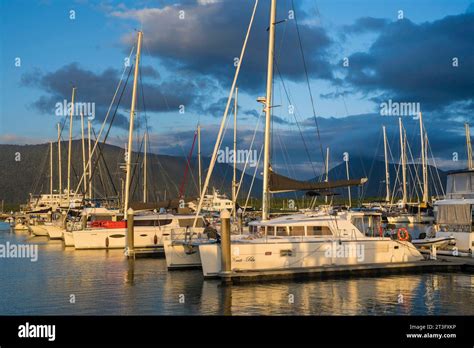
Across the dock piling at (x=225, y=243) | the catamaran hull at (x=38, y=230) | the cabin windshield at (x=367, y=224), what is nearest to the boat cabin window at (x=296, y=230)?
the cabin windshield at (x=367, y=224)

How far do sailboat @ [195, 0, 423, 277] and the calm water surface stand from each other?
3.82 ft

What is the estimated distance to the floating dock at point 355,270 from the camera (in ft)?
84.6

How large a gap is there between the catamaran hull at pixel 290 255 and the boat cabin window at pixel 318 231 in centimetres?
55

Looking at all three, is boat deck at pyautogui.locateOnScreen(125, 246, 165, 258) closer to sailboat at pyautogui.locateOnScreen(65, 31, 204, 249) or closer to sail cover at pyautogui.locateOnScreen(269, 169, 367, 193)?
sailboat at pyautogui.locateOnScreen(65, 31, 204, 249)

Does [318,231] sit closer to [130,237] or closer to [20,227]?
[130,237]

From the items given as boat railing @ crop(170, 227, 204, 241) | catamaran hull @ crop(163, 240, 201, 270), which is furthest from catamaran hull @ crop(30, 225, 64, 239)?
catamaran hull @ crop(163, 240, 201, 270)

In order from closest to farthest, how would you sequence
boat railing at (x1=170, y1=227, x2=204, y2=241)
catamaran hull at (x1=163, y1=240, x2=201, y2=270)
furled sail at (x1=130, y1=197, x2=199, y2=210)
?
catamaran hull at (x1=163, y1=240, x2=201, y2=270)
boat railing at (x1=170, y1=227, x2=204, y2=241)
furled sail at (x1=130, y1=197, x2=199, y2=210)

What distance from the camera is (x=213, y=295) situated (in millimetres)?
23656

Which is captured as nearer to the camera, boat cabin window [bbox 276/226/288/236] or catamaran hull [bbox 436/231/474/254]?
boat cabin window [bbox 276/226/288/236]

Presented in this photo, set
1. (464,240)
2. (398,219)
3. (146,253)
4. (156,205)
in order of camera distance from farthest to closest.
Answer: (398,219) → (156,205) → (146,253) → (464,240)

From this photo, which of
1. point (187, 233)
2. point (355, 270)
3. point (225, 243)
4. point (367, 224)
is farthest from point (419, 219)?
point (225, 243)

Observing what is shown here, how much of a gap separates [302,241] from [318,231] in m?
1.11

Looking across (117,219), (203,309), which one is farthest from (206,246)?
(117,219)

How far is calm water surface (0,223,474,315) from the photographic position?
69.3 feet
